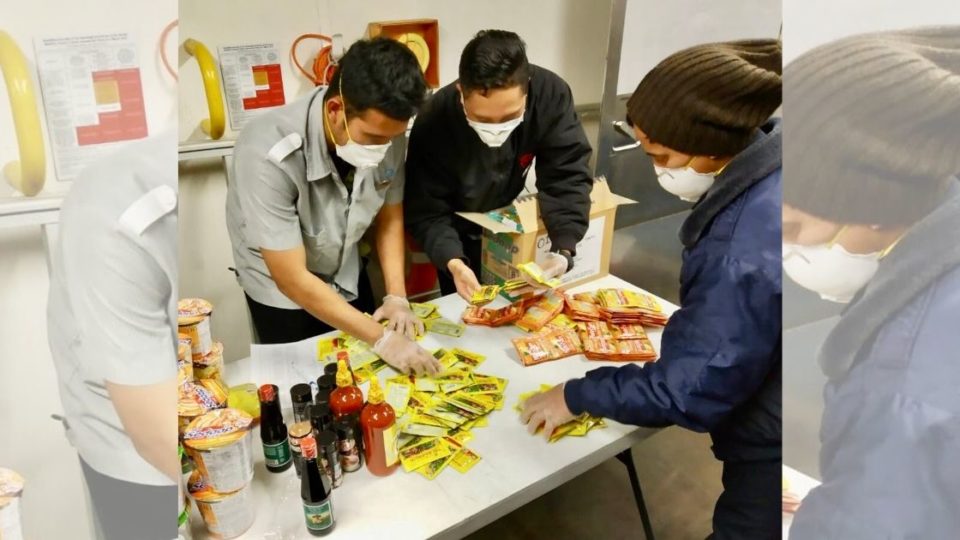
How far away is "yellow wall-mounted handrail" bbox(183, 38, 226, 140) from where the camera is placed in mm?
1764

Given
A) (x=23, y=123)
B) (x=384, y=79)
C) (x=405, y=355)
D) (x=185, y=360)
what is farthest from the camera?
(x=405, y=355)

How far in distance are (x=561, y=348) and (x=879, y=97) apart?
1.15 meters

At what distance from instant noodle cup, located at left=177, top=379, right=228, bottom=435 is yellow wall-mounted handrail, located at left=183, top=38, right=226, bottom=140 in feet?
3.43

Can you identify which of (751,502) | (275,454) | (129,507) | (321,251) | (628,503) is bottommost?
(628,503)

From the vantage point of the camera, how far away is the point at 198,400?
1029mm

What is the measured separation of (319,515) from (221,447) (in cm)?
22

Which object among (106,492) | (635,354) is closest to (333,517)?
(106,492)

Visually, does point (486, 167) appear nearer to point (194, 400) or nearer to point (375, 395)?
point (375, 395)

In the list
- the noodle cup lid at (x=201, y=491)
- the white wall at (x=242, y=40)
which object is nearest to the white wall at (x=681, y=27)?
the white wall at (x=242, y=40)

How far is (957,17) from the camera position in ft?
1.71

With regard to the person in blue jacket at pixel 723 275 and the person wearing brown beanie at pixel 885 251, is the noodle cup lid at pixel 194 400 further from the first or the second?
A: the person wearing brown beanie at pixel 885 251

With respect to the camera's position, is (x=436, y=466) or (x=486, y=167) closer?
(x=436, y=466)

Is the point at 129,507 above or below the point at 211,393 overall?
above

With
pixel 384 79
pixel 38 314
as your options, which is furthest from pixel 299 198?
pixel 38 314
